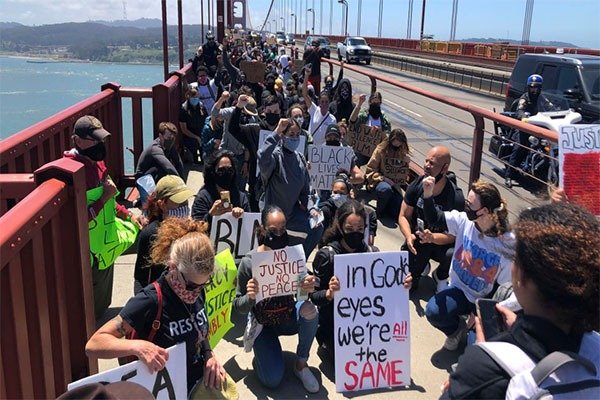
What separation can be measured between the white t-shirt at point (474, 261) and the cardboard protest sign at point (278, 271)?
4.44ft

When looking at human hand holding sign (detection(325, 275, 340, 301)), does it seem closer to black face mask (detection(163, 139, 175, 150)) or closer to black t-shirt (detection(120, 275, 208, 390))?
black t-shirt (detection(120, 275, 208, 390))

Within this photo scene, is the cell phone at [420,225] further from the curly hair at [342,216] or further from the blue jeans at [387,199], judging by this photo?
the blue jeans at [387,199]

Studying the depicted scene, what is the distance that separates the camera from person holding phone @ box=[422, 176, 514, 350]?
4098 mm

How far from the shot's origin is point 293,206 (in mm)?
5672

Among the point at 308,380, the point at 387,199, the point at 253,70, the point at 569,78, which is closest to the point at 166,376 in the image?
the point at 308,380

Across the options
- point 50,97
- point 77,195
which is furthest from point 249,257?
point 50,97

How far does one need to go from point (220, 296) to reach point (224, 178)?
59.4 inches

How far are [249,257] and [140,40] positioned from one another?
62196 millimetres

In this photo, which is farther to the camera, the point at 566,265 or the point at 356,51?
the point at 356,51

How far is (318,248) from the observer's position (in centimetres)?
520

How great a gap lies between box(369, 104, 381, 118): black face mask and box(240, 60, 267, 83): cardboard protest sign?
4619mm

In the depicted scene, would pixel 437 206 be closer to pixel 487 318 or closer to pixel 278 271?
pixel 278 271

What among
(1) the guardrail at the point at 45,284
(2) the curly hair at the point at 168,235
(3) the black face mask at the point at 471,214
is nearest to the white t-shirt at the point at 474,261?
(3) the black face mask at the point at 471,214

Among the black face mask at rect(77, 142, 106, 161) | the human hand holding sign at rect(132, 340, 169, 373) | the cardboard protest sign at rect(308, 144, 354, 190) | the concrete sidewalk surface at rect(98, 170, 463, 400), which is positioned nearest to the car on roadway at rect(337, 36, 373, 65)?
the cardboard protest sign at rect(308, 144, 354, 190)
